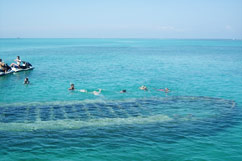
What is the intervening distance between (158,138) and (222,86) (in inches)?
1112

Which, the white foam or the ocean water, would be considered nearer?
the ocean water

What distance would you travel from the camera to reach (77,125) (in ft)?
77.8

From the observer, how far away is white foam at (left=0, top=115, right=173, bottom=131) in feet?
75.6

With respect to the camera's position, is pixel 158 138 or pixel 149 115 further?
pixel 149 115

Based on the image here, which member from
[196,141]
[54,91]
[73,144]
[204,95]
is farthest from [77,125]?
[204,95]

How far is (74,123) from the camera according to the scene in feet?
79.3

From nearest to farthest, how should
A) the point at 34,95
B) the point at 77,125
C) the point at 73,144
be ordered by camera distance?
1. the point at 73,144
2. the point at 77,125
3. the point at 34,95

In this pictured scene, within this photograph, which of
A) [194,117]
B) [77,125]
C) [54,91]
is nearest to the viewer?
[77,125]

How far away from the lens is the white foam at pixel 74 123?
23.0 metres

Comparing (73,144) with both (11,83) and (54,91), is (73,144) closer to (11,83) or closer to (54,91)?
(54,91)

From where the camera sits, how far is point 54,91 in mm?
38938

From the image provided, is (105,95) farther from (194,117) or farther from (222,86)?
(222,86)

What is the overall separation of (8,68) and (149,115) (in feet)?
131

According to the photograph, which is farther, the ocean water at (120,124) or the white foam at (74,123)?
the white foam at (74,123)
